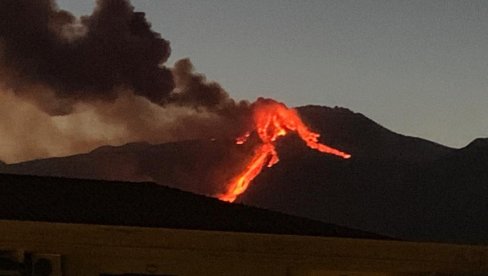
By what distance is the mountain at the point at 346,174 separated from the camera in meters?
18.4

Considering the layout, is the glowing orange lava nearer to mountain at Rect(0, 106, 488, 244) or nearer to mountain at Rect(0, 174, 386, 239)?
mountain at Rect(0, 106, 488, 244)

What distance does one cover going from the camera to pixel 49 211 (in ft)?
25.8

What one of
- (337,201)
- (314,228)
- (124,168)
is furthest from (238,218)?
(337,201)

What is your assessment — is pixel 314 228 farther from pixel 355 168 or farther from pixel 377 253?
pixel 355 168

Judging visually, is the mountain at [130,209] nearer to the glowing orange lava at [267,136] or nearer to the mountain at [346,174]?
the glowing orange lava at [267,136]

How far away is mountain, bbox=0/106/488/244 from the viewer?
60.4ft

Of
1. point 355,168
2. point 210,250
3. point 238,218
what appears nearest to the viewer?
point 210,250

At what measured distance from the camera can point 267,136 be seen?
1617 cm

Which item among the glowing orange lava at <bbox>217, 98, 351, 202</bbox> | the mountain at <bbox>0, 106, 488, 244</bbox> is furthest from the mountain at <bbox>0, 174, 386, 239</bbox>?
the mountain at <bbox>0, 106, 488, 244</bbox>

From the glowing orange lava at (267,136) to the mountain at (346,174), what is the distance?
271 millimetres

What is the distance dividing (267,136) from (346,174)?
5072mm

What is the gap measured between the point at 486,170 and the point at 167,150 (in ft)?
26.3

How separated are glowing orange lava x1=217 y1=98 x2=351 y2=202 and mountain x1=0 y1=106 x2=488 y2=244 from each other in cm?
27

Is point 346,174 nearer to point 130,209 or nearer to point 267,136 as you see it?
point 267,136
